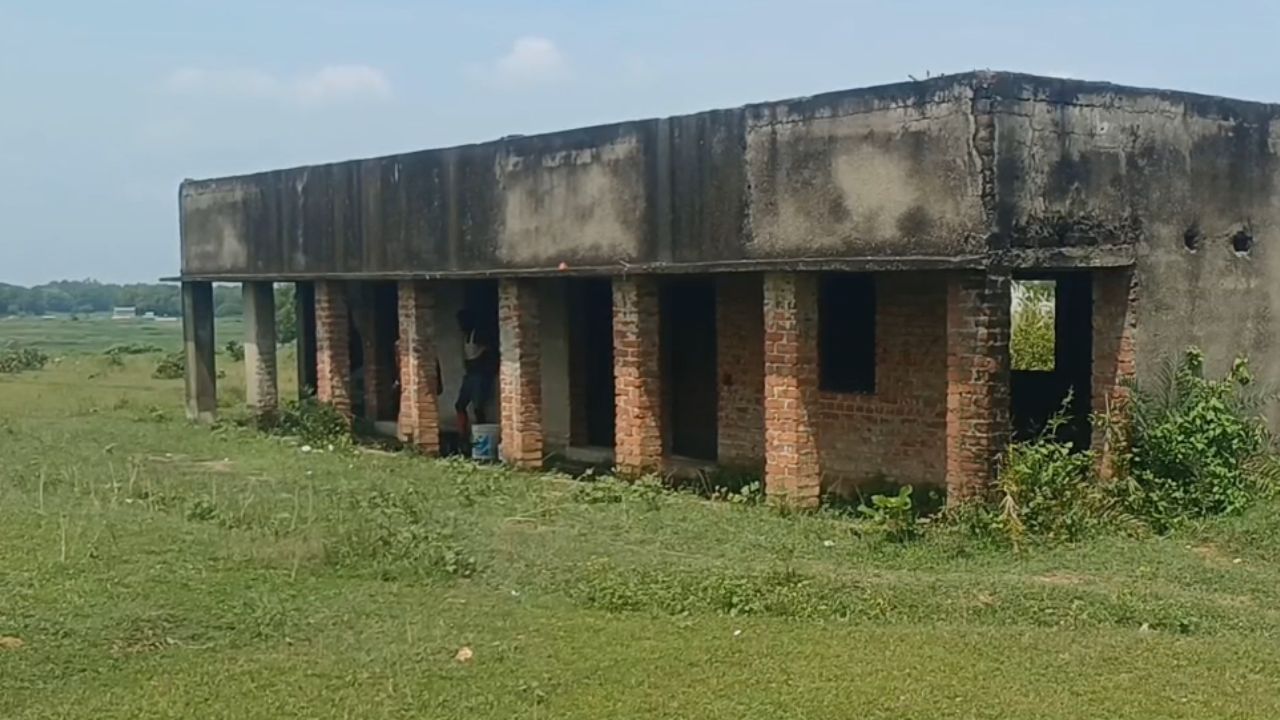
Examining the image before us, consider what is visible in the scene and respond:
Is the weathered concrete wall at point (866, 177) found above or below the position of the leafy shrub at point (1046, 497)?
above

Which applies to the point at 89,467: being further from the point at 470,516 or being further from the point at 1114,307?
the point at 1114,307

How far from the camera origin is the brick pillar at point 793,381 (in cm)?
1241

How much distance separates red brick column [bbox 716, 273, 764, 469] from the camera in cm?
1411

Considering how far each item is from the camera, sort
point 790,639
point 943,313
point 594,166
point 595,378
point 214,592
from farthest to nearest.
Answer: point 595,378 → point 594,166 → point 943,313 → point 214,592 → point 790,639

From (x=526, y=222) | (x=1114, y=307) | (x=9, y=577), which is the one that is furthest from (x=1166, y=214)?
(x=9, y=577)

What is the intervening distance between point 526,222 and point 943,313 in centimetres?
472

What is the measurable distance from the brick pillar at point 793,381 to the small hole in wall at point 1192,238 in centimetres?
291

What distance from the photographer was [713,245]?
1305cm

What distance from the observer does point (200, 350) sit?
22.2m

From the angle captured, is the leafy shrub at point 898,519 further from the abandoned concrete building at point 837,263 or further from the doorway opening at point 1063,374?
the doorway opening at point 1063,374

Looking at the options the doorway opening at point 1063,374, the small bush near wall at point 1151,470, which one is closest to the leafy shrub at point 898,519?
the small bush near wall at point 1151,470

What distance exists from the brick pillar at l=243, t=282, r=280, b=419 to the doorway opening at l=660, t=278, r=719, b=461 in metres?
7.63

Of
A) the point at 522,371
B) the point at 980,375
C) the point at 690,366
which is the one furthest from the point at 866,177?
the point at 522,371

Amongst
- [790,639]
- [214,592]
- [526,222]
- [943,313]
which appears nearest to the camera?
[790,639]
